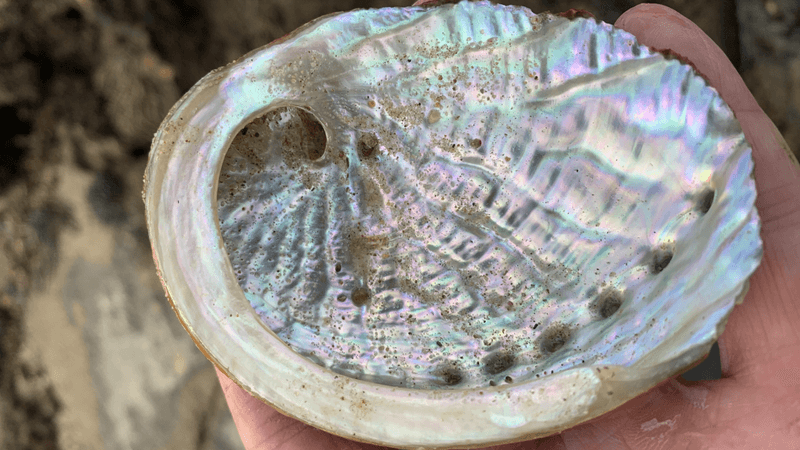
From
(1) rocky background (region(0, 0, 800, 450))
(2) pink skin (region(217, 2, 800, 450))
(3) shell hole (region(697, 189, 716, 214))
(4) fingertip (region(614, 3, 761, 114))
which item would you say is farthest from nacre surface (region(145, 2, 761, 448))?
(1) rocky background (region(0, 0, 800, 450))

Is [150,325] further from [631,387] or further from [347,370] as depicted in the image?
[631,387]

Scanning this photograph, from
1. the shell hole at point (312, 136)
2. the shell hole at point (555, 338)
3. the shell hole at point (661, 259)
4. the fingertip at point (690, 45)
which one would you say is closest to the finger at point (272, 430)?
the shell hole at point (555, 338)

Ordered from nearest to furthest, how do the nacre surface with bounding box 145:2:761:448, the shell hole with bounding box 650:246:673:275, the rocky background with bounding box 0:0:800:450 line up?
the nacre surface with bounding box 145:2:761:448
the shell hole with bounding box 650:246:673:275
the rocky background with bounding box 0:0:800:450

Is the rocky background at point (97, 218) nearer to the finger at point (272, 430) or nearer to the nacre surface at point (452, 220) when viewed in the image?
the finger at point (272, 430)

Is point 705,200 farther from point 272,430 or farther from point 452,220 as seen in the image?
point 272,430

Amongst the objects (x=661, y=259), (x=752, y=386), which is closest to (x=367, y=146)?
(x=661, y=259)

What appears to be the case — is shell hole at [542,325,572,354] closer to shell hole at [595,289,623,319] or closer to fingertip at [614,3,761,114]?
shell hole at [595,289,623,319]

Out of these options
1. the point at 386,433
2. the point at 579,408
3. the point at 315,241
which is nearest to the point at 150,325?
the point at 315,241
